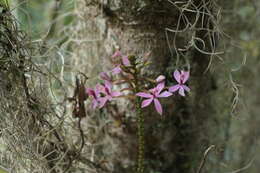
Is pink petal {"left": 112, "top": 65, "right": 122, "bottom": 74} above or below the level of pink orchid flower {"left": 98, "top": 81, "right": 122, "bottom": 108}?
above

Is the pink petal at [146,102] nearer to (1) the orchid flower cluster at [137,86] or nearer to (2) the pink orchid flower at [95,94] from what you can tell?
(1) the orchid flower cluster at [137,86]

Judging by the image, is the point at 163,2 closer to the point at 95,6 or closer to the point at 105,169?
the point at 95,6

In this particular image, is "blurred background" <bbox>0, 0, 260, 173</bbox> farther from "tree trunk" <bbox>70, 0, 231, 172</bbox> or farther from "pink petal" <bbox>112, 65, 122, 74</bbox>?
"pink petal" <bbox>112, 65, 122, 74</bbox>

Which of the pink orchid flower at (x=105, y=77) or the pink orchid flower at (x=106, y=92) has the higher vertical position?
the pink orchid flower at (x=105, y=77)

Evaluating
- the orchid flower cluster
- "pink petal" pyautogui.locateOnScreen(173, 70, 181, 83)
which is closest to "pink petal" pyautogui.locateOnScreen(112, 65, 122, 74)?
the orchid flower cluster

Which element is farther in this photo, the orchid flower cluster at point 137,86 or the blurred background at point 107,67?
the blurred background at point 107,67

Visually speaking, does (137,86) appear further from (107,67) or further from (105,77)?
(107,67)

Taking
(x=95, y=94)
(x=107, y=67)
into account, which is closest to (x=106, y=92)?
(x=95, y=94)

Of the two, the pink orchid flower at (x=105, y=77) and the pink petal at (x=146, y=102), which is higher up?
the pink orchid flower at (x=105, y=77)

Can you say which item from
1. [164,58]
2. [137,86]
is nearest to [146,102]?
[137,86]

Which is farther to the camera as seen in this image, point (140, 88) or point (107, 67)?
point (107, 67)

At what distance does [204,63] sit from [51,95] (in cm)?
36

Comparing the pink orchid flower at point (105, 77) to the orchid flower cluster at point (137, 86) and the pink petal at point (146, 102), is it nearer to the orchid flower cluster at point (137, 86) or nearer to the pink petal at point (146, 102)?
the orchid flower cluster at point (137, 86)

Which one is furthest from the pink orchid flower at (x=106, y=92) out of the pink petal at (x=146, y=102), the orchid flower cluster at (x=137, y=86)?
the pink petal at (x=146, y=102)
